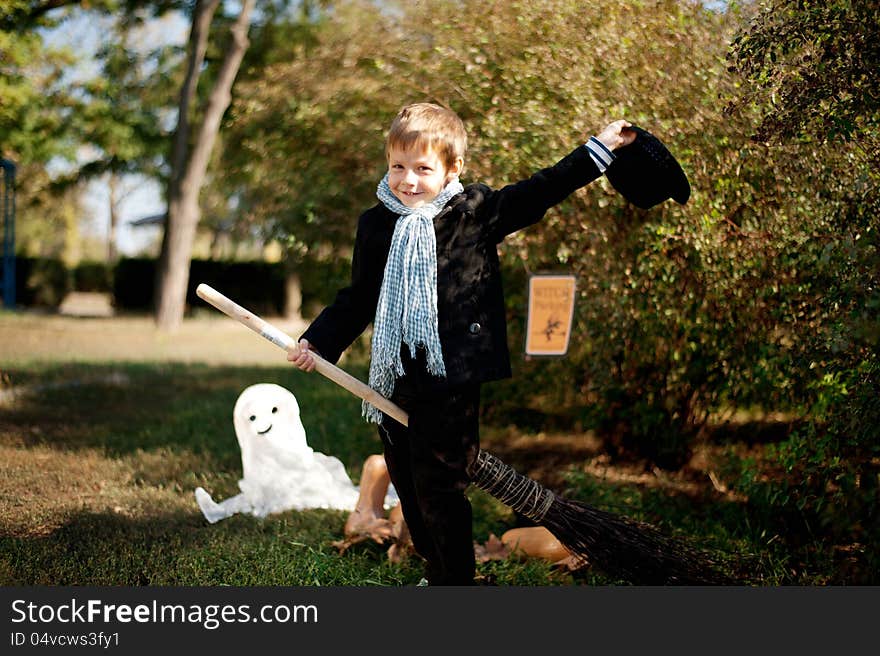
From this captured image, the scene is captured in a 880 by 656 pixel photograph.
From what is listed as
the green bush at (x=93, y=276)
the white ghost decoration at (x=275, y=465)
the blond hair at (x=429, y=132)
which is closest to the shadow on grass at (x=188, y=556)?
the white ghost decoration at (x=275, y=465)

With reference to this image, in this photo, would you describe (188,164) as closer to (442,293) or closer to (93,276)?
(93,276)

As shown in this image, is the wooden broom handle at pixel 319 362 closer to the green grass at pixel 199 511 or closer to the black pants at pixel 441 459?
the black pants at pixel 441 459

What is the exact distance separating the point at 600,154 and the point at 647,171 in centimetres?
23

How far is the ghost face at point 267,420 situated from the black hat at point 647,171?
187 cm

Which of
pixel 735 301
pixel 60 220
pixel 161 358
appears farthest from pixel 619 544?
pixel 60 220

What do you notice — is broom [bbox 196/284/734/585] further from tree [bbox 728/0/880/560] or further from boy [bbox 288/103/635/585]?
tree [bbox 728/0/880/560]

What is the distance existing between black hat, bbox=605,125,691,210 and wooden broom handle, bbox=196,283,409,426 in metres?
1.02

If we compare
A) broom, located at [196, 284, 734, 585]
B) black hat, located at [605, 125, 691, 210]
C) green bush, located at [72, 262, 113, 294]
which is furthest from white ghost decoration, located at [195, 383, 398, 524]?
green bush, located at [72, 262, 113, 294]

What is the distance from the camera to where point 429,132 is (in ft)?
8.66

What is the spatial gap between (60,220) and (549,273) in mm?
26345

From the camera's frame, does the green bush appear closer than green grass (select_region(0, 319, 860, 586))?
No

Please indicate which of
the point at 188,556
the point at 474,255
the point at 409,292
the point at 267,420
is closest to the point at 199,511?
the point at 267,420

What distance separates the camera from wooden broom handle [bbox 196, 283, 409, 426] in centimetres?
264

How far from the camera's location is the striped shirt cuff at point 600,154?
266 cm
